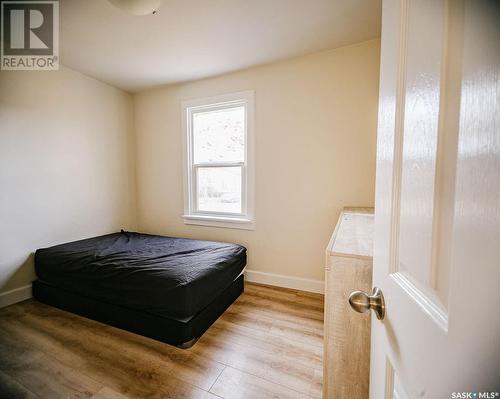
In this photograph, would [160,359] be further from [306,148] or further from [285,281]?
[306,148]

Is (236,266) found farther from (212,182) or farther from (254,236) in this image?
(212,182)

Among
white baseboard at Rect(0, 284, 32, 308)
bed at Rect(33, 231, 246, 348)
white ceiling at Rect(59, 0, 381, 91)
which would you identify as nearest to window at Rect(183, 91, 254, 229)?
white ceiling at Rect(59, 0, 381, 91)

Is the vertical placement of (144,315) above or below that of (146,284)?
below

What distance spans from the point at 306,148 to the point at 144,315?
2200 millimetres

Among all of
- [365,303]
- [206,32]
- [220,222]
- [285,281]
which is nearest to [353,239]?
[365,303]

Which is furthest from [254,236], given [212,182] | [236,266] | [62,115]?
[62,115]

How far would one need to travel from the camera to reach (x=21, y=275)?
2.15 m

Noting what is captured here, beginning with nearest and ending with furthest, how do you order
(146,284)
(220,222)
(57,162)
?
(146,284)
(57,162)
(220,222)

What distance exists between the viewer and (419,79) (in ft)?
1.27

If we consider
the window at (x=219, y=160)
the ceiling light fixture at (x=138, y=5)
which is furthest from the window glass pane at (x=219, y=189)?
the ceiling light fixture at (x=138, y=5)

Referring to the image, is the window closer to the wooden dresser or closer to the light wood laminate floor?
the light wood laminate floor

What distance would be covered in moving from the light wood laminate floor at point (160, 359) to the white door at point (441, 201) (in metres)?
1.03

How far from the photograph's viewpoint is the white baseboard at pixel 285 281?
2266 mm

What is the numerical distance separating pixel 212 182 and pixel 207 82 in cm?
132
